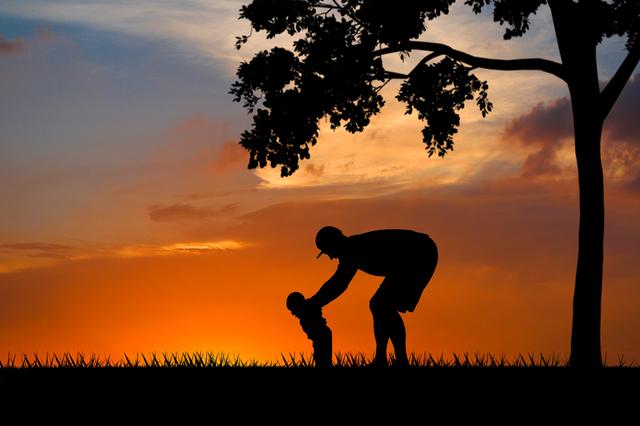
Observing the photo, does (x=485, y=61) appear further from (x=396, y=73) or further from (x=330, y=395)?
(x=330, y=395)

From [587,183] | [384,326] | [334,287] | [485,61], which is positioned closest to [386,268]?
[384,326]

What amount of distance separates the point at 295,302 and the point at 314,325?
0.41 m

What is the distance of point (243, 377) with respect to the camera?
11641 mm

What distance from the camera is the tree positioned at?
16.5 meters

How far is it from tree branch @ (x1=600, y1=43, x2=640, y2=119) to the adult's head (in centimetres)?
783

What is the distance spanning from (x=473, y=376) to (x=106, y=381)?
4.98 metres

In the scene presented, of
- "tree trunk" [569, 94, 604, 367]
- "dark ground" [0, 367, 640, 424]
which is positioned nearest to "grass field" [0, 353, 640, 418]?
"dark ground" [0, 367, 640, 424]

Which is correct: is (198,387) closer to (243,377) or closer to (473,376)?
(243,377)

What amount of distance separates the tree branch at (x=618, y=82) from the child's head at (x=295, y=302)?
863 cm

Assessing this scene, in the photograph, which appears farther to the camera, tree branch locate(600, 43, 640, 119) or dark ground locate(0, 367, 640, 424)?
tree branch locate(600, 43, 640, 119)

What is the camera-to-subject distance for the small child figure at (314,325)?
11328mm

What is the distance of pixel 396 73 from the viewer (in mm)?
18797

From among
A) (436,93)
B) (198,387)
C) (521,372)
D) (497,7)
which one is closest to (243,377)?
(198,387)

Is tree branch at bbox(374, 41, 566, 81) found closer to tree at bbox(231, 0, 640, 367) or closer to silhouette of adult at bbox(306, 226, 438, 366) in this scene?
tree at bbox(231, 0, 640, 367)
